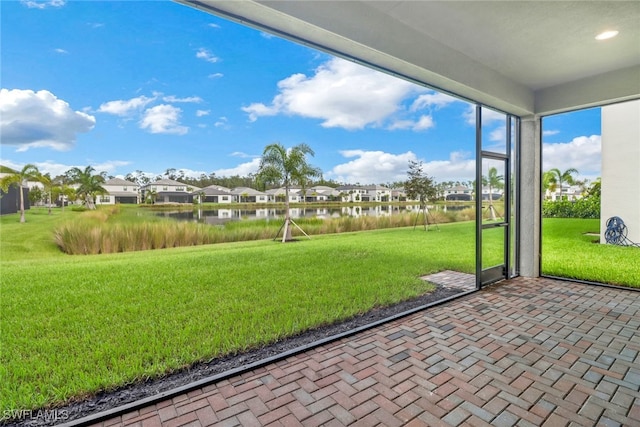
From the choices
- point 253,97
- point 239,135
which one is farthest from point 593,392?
point 253,97

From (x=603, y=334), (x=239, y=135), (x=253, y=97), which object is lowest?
(x=603, y=334)

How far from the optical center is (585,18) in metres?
2.51

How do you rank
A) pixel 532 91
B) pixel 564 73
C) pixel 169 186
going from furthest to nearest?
pixel 532 91 < pixel 564 73 < pixel 169 186

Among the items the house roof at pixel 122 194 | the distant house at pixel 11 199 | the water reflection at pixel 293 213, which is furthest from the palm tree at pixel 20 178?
the water reflection at pixel 293 213

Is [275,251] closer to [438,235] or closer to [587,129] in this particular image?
[438,235]

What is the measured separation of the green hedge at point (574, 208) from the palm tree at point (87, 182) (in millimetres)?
6278

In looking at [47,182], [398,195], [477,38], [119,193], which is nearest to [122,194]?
[119,193]

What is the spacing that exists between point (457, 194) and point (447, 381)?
4644mm

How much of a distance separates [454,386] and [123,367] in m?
2.27

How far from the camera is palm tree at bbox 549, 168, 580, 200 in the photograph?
5.21 metres

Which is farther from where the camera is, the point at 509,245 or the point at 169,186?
the point at 509,245

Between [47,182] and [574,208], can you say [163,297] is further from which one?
[574,208]

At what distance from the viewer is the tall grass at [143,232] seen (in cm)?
319

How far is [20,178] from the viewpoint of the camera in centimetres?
265
